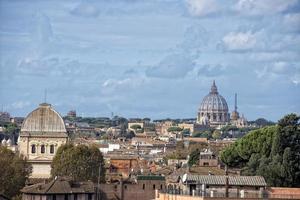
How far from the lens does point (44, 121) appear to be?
143 meters

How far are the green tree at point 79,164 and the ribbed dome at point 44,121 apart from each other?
20.3 meters

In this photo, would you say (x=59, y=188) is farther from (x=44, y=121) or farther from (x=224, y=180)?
(x=44, y=121)

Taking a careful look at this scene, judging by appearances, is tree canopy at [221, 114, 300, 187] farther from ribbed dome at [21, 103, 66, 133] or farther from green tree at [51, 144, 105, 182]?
ribbed dome at [21, 103, 66, 133]

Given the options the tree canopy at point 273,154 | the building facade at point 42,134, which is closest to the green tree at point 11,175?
the tree canopy at point 273,154

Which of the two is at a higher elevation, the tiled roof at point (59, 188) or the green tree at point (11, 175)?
the green tree at point (11, 175)

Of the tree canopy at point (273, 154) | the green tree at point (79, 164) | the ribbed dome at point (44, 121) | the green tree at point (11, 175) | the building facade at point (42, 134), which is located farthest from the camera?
the ribbed dome at point (44, 121)

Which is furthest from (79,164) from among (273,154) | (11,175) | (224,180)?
(224,180)

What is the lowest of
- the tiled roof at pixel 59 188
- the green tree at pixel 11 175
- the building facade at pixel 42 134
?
the tiled roof at pixel 59 188

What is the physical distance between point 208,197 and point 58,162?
191ft

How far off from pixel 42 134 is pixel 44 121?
1459mm

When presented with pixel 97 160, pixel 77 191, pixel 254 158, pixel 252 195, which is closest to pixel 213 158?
pixel 97 160

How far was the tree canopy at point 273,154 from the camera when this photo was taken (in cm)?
8981

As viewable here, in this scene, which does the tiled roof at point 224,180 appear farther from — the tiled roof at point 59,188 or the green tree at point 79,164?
the green tree at point 79,164

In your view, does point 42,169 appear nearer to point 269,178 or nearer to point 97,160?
point 97,160
